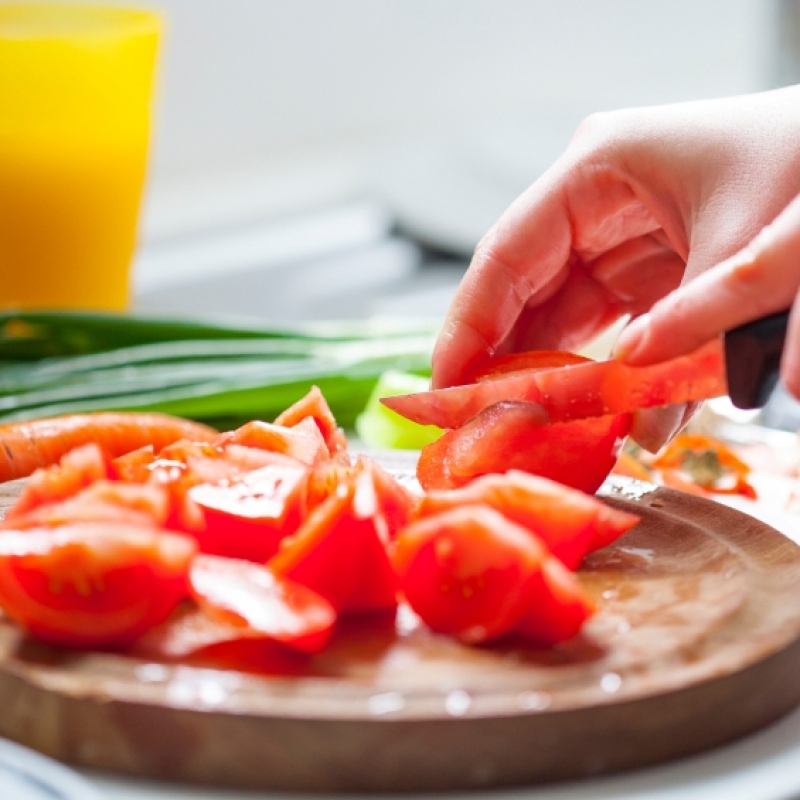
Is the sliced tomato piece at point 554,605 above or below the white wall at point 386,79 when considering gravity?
above

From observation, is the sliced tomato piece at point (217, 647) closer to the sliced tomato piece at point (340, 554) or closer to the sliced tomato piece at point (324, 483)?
the sliced tomato piece at point (340, 554)

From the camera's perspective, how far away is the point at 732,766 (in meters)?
1.19

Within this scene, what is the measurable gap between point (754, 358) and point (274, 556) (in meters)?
0.54

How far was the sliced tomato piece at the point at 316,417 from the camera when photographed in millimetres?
1812

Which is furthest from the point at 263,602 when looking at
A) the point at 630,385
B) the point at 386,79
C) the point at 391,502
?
the point at 386,79

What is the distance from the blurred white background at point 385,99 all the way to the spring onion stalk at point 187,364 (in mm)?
1392

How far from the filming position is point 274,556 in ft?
4.50

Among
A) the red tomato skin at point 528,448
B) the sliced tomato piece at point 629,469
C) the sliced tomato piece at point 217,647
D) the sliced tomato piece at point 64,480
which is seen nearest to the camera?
the sliced tomato piece at point 217,647

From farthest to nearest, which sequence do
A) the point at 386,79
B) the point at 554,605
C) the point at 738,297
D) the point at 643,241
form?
the point at 386,79
the point at 643,241
the point at 738,297
the point at 554,605

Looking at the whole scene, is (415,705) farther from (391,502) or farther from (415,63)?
(415,63)

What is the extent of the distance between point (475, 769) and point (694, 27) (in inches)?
204

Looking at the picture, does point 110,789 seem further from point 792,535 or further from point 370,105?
point 370,105

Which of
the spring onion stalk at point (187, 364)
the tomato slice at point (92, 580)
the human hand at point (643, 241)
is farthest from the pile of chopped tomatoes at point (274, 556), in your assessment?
the spring onion stalk at point (187, 364)

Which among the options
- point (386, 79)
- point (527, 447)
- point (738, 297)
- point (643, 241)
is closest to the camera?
point (738, 297)
